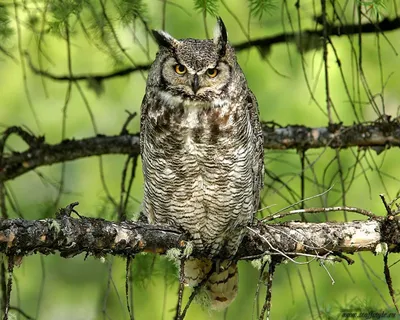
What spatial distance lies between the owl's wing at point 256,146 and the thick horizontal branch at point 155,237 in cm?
20

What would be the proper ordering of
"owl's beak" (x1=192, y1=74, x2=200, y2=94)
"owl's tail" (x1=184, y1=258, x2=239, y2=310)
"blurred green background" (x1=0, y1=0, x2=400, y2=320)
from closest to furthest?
"owl's beak" (x1=192, y1=74, x2=200, y2=94) → "owl's tail" (x1=184, y1=258, x2=239, y2=310) → "blurred green background" (x1=0, y1=0, x2=400, y2=320)

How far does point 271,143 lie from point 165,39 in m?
0.72

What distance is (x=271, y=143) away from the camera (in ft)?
10.3

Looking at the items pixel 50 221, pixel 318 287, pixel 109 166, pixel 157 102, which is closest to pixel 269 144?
pixel 157 102

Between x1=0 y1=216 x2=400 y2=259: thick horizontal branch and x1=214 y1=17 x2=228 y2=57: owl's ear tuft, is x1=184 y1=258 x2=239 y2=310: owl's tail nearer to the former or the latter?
x1=0 y1=216 x2=400 y2=259: thick horizontal branch

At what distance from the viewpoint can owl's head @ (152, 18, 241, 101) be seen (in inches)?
104

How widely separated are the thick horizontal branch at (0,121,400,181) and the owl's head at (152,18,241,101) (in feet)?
1.64

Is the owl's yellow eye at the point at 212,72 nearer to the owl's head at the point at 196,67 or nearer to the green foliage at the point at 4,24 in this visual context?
the owl's head at the point at 196,67

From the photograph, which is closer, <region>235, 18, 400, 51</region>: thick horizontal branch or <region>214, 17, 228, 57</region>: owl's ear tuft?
<region>214, 17, 228, 57</region>: owl's ear tuft

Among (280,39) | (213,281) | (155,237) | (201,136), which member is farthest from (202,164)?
(280,39)

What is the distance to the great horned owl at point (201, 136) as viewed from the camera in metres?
2.65

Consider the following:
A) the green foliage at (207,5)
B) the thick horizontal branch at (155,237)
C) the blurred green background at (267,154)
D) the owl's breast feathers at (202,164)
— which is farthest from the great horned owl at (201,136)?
the blurred green background at (267,154)

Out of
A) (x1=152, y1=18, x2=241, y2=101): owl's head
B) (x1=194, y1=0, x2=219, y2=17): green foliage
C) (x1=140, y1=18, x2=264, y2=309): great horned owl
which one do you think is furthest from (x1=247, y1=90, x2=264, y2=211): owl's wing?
(x1=194, y1=0, x2=219, y2=17): green foliage

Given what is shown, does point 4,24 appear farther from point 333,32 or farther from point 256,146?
point 333,32
